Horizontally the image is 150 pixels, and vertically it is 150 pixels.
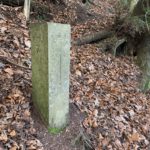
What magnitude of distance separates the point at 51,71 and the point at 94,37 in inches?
170

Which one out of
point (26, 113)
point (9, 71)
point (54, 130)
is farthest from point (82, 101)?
point (9, 71)

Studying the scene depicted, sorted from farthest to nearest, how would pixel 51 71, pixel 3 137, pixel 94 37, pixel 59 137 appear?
1. pixel 94 37
2. pixel 59 137
3. pixel 51 71
4. pixel 3 137

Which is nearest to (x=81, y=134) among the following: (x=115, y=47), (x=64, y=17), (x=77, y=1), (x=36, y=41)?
(x=36, y=41)

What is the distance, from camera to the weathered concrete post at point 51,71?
132 inches

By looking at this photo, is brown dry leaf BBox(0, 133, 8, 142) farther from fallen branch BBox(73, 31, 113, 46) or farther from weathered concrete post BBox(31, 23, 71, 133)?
fallen branch BBox(73, 31, 113, 46)

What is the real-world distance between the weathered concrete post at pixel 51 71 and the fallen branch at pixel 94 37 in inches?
136

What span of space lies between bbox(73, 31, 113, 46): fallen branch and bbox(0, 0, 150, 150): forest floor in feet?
0.63

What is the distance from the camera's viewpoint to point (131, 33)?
7602 mm

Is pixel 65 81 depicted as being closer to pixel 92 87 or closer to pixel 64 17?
pixel 92 87

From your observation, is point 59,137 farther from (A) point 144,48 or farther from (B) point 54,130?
(A) point 144,48

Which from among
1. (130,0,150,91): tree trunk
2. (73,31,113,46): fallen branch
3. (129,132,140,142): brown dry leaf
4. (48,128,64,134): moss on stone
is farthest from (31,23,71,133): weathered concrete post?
(130,0,150,91): tree trunk

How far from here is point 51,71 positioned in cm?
346

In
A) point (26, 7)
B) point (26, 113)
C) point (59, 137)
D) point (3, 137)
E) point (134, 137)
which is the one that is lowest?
point (134, 137)

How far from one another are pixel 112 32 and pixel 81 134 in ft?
15.2
